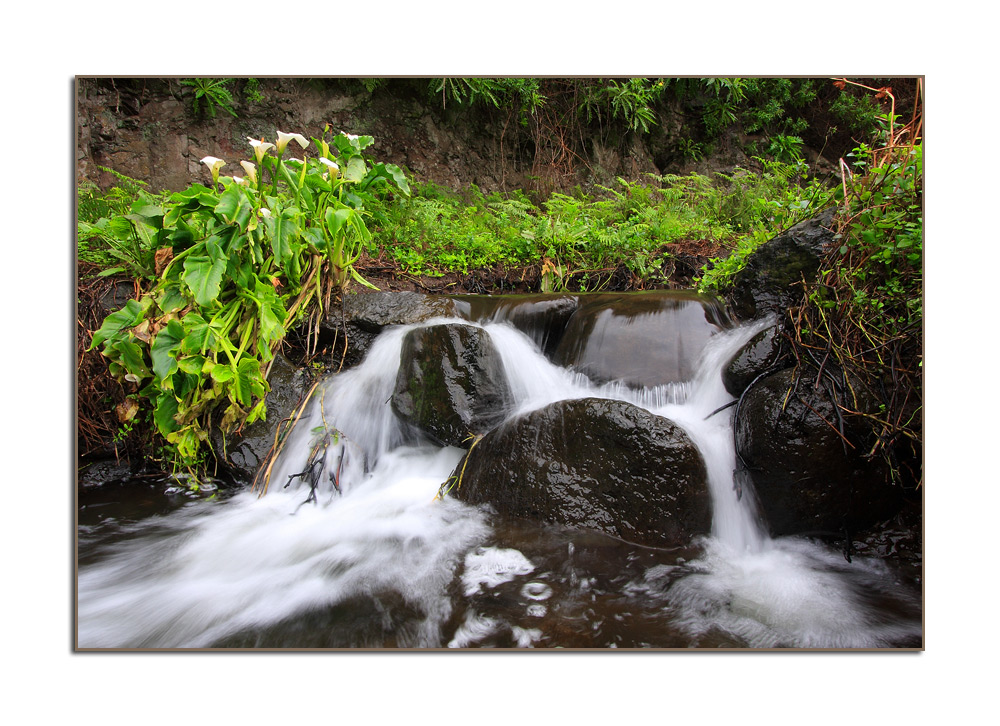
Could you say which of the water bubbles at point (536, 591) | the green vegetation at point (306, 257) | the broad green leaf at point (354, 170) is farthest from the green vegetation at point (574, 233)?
the water bubbles at point (536, 591)

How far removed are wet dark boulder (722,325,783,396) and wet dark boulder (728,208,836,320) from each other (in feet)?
0.74

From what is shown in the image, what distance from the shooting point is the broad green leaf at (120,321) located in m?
2.21

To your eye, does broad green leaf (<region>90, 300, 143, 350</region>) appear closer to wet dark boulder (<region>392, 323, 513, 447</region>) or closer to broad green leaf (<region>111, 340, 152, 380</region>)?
broad green leaf (<region>111, 340, 152, 380</region>)

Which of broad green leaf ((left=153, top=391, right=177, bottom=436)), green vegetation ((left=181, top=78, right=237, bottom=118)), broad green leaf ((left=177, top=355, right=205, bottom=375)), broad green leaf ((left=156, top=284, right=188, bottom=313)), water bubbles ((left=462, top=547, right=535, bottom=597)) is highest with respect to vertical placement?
green vegetation ((left=181, top=78, right=237, bottom=118))

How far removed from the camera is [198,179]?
4.73m

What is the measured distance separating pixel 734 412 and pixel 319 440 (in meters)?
2.15

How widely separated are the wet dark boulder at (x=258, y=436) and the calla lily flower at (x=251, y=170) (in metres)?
1.03

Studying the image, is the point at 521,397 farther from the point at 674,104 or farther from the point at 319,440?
the point at 674,104

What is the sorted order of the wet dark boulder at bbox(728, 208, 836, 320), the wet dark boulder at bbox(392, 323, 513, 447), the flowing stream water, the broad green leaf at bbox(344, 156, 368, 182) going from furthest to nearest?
the broad green leaf at bbox(344, 156, 368, 182) → the wet dark boulder at bbox(392, 323, 513, 447) → the wet dark boulder at bbox(728, 208, 836, 320) → the flowing stream water

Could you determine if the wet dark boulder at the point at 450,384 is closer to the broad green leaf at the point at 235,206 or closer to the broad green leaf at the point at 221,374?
the broad green leaf at the point at 221,374

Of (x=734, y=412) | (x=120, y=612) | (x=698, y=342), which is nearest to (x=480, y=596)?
(x=120, y=612)

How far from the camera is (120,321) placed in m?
2.26

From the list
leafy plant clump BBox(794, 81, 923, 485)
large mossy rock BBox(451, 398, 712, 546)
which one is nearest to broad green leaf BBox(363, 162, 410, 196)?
large mossy rock BBox(451, 398, 712, 546)

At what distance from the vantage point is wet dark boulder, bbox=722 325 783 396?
7.62 ft
